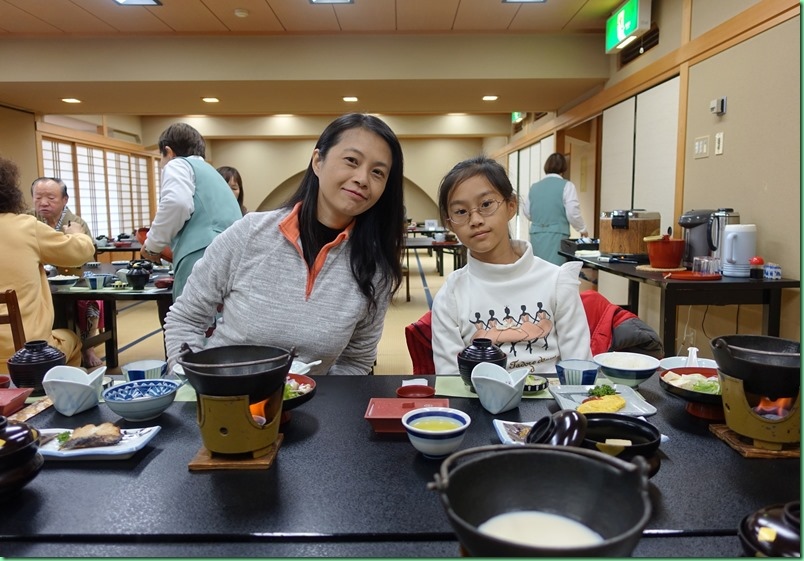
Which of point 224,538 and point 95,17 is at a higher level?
point 95,17

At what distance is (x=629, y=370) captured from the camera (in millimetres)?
1144

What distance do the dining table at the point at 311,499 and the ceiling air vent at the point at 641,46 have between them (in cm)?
424

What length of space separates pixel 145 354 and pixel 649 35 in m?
4.75

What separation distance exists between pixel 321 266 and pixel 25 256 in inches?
68.6

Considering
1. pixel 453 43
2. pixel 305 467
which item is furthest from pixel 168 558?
pixel 453 43

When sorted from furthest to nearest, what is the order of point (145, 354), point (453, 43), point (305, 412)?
point (453, 43)
point (145, 354)
point (305, 412)

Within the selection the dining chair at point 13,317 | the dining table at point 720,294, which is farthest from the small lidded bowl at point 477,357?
the dining chair at point 13,317

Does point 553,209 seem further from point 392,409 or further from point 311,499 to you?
point 311,499

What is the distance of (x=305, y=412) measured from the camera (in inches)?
42.7

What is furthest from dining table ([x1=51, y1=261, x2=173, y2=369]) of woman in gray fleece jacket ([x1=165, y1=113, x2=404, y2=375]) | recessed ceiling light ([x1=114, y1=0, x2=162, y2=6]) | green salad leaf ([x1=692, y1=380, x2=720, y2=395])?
green salad leaf ([x1=692, y1=380, x2=720, y2=395])

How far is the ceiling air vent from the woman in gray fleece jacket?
3.79 metres

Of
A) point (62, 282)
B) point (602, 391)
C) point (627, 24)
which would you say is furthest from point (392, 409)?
point (627, 24)

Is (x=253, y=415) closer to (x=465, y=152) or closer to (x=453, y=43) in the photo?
(x=453, y=43)

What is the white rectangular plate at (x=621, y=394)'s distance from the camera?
3.28 feet
